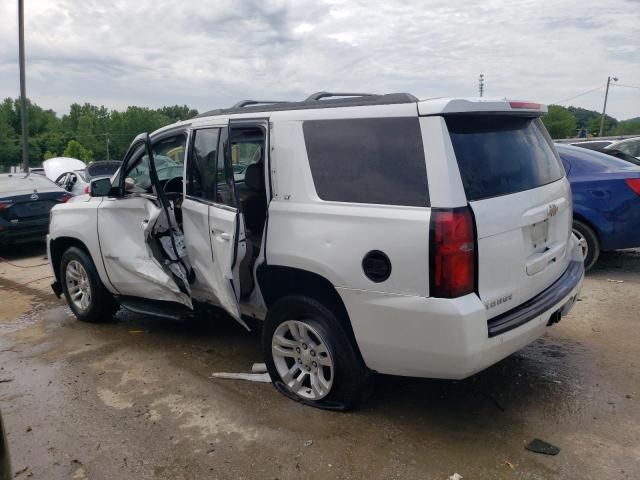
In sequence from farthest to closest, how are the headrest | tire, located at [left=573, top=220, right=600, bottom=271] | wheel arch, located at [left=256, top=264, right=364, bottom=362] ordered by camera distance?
tire, located at [left=573, top=220, right=600, bottom=271], the headrest, wheel arch, located at [left=256, top=264, right=364, bottom=362]

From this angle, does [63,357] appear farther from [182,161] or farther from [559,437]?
[559,437]

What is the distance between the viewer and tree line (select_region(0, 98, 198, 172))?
85938 millimetres

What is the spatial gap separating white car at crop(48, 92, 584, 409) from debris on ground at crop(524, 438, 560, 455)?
1.78ft

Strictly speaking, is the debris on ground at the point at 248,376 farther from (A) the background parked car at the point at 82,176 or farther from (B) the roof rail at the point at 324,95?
(A) the background parked car at the point at 82,176

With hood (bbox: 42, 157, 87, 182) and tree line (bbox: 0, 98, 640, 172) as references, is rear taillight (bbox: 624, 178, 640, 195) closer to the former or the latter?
hood (bbox: 42, 157, 87, 182)

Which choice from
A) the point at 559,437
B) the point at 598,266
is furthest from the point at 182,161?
the point at 598,266

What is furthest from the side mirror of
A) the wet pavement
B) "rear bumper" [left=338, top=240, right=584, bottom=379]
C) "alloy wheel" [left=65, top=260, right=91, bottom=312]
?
"rear bumper" [left=338, top=240, right=584, bottom=379]

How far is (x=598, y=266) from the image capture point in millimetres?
6930

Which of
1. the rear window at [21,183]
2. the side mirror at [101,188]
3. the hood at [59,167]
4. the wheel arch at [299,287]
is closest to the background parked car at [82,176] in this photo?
the hood at [59,167]

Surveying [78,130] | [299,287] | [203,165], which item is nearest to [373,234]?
[299,287]

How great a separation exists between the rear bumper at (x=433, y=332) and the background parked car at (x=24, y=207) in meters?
7.96

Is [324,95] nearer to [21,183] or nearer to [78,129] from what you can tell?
[21,183]

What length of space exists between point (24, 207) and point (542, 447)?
29.6 ft

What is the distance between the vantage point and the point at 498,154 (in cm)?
320
